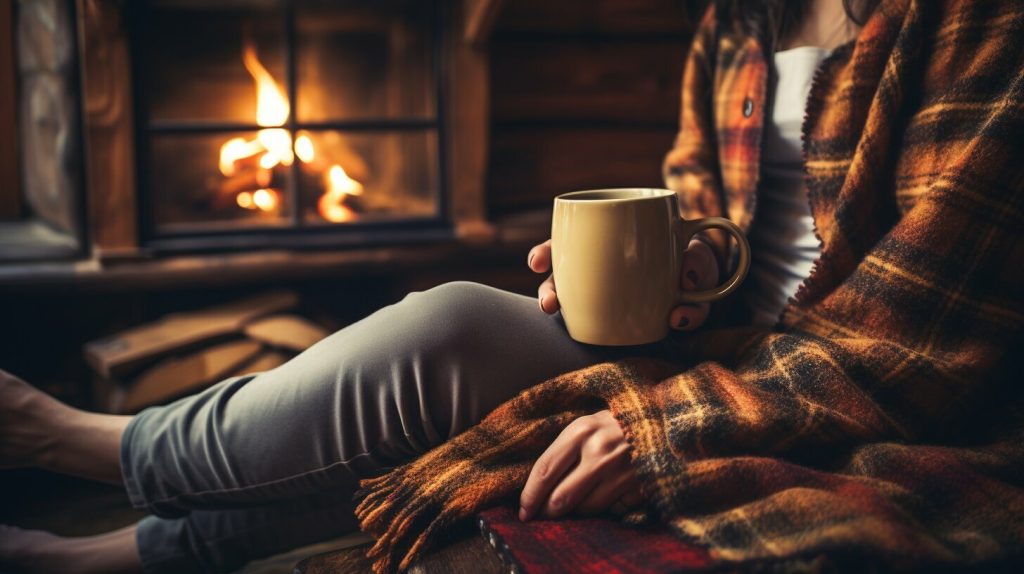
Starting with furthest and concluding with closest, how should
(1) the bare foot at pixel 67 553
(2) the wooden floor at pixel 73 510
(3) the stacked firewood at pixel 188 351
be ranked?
(3) the stacked firewood at pixel 188 351 → (2) the wooden floor at pixel 73 510 → (1) the bare foot at pixel 67 553

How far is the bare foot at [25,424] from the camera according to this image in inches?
40.9

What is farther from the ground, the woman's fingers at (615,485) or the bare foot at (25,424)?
the woman's fingers at (615,485)

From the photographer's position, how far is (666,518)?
0.67 m

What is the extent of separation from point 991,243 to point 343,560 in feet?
2.08

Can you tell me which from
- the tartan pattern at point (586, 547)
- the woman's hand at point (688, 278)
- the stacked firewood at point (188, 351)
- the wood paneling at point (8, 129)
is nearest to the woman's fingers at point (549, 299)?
the woman's hand at point (688, 278)

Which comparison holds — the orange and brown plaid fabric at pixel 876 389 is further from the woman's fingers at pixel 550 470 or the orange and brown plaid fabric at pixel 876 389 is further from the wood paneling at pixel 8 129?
the wood paneling at pixel 8 129

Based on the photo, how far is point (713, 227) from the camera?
781 mm

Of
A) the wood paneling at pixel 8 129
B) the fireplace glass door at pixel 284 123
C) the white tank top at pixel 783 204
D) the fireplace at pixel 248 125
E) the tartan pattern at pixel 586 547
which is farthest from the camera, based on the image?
the wood paneling at pixel 8 129

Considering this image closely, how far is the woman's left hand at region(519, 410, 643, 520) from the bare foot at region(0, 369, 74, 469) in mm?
652

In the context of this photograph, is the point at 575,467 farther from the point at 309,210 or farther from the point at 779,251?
the point at 309,210

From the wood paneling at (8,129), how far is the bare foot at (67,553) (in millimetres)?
1548

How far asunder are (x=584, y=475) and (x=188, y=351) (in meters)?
1.39

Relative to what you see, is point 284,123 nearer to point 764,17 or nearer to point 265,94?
point 265,94

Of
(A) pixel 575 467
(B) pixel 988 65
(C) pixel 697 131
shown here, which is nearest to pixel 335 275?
(C) pixel 697 131
